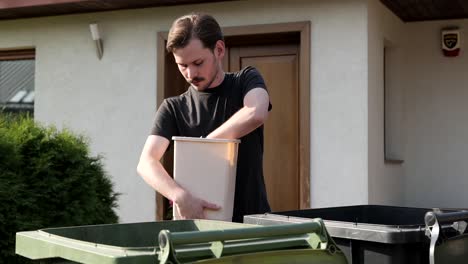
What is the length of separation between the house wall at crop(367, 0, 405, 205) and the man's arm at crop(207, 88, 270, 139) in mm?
3982

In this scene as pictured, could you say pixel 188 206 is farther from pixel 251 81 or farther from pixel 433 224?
pixel 433 224

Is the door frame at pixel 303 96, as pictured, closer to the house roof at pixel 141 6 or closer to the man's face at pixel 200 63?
the house roof at pixel 141 6

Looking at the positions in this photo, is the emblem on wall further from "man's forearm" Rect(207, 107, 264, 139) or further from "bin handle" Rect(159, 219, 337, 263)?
"bin handle" Rect(159, 219, 337, 263)

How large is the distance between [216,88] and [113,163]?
190 inches

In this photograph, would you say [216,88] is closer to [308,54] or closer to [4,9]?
[308,54]

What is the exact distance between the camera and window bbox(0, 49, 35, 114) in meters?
8.66

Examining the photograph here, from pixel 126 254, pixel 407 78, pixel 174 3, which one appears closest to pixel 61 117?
pixel 174 3

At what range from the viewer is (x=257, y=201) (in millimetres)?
3178

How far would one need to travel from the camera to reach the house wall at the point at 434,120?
8023 millimetres

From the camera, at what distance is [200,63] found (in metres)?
3.12

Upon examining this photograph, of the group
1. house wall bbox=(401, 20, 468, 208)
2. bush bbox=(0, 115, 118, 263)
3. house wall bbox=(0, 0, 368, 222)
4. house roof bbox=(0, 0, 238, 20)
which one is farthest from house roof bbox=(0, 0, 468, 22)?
bush bbox=(0, 115, 118, 263)

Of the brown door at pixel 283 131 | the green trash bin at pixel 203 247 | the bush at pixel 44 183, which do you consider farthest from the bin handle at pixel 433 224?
the brown door at pixel 283 131

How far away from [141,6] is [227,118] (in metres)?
4.75

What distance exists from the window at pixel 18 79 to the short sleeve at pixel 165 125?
5.69 m
